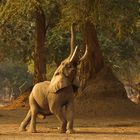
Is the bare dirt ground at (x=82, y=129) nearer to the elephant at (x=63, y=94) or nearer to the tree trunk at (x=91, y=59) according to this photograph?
the elephant at (x=63, y=94)

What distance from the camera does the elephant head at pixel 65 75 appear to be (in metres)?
14.1

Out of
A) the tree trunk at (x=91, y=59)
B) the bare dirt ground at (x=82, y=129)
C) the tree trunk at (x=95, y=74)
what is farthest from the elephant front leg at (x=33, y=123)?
the tree trunk at (x=91, y=59)

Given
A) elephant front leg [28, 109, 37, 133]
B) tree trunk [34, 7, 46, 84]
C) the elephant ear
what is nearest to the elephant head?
the elephant ear

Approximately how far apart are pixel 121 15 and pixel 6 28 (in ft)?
45.6

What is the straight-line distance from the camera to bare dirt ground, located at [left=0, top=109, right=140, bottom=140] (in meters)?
12.6

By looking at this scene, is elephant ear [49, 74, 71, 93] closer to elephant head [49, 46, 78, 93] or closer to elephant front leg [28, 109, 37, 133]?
elephant head [49, 46, 78, 93]

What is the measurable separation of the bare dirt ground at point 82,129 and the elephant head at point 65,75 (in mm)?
1251

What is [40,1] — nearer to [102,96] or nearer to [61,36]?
[102,96]

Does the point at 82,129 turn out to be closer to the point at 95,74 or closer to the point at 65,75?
the point at 65,75

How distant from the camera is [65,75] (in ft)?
47.1

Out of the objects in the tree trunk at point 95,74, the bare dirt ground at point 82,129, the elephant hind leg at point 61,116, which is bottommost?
the bare dirt ground at point 82,129

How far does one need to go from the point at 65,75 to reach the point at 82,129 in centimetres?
264

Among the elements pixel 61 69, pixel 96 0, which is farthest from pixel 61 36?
pixel 61 69

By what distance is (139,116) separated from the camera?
2328 cm
